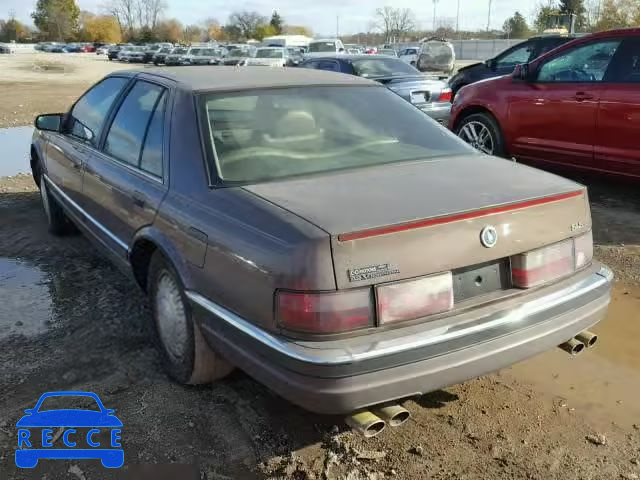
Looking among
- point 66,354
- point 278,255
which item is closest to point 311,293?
point 278,255

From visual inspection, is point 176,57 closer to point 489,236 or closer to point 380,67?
point 380,67

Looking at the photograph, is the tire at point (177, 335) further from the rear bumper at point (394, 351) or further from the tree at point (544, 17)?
the tree at point (544, 17)

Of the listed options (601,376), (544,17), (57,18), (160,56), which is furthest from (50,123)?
(57,18)

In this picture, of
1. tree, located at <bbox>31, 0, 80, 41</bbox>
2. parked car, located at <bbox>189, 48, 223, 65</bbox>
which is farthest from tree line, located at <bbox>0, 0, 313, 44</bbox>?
parked car, located at <bbox>189, 48, 223, 65</bbox>

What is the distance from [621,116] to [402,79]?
17.8ft

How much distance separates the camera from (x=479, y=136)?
7.66 m

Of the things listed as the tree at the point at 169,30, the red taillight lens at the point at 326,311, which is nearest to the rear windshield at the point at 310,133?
the red taillight lens at the point at 326,311

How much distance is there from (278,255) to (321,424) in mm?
1018

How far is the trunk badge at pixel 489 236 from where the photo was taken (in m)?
2.58

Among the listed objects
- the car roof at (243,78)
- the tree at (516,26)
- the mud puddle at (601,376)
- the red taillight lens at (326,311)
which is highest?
the tree at (516,26)

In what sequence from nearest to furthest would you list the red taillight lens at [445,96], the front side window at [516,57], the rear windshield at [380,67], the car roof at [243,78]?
1. the car roof at [243,78]
2. the red taillight lens at [445,96]
3. the rear windshield at [380,67]
4. the front side window at [516,57]

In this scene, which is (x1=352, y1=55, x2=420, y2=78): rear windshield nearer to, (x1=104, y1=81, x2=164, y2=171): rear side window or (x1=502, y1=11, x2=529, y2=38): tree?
(x1=104, y1=81, x2=164, y2=171): rear side window

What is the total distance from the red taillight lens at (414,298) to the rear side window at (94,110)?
106 inches

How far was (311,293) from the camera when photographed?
2.33 metres
